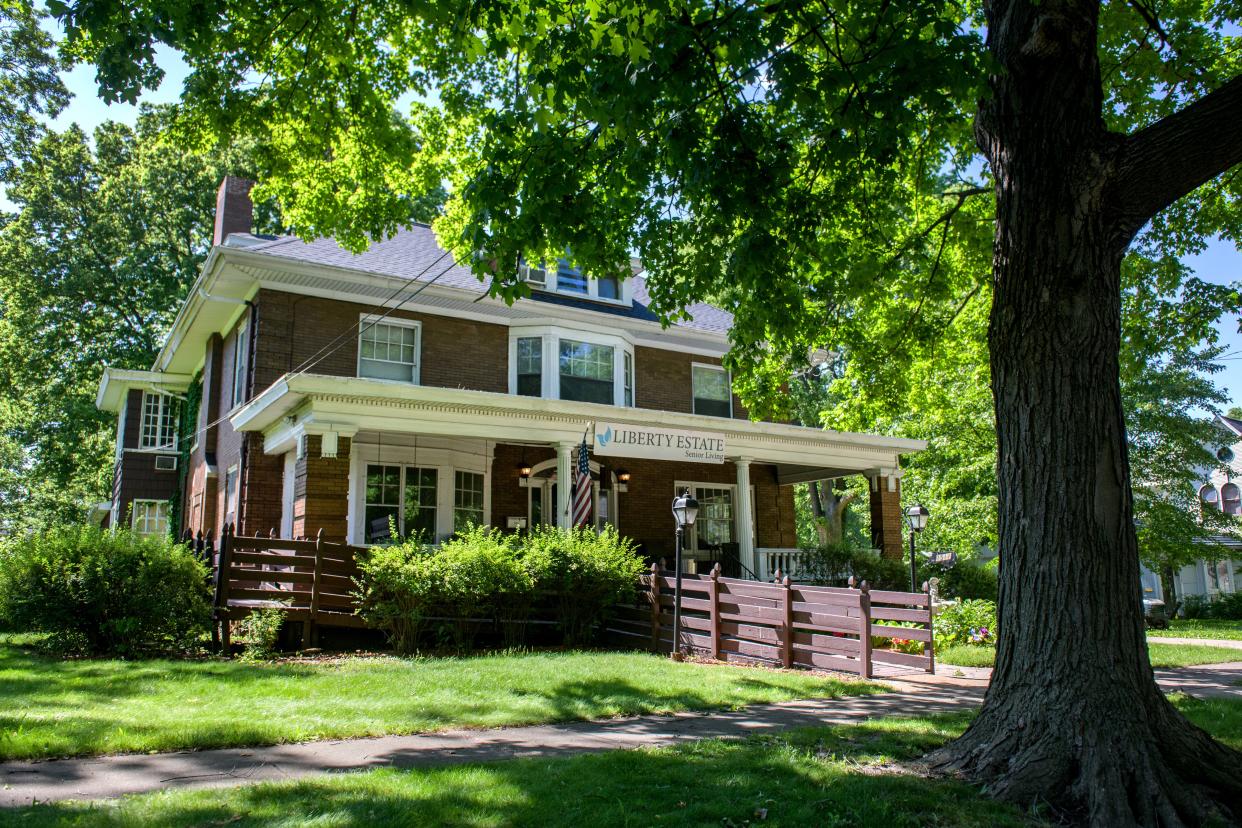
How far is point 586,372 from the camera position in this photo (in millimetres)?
18938

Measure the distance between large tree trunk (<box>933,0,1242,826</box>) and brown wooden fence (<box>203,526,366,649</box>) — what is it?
372 inches

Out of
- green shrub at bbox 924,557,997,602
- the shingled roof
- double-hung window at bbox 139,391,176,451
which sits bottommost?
green shrub at bbox 924,557,997,602

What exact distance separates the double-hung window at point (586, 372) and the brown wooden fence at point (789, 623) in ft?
20.7

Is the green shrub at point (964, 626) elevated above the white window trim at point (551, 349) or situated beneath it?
situated beneath

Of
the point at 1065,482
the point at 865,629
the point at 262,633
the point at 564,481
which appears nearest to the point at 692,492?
the point at 564,481

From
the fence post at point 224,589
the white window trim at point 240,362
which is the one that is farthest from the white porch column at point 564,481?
the white window trim at point 240,362

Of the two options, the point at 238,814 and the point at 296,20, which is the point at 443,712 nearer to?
the point at 238,814

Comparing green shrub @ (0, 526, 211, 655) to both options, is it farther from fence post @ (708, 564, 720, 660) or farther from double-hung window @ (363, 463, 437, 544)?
fence post @ (708, 564, 720, 660)

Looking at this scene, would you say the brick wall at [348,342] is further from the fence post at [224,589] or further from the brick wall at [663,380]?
the fence post at [224,589]

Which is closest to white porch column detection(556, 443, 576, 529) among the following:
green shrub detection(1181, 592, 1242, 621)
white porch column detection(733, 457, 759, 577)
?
white porch column detection(733, 457, 759, 577)

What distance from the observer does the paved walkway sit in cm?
532

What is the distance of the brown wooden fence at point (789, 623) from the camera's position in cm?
1076

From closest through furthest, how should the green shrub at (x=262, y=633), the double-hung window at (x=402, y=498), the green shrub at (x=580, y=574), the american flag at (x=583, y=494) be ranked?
the green shrub at (x=262, y=633) → the green shrub at (x=580, y=574) → the american flag at (x=583, y=494) → the double-hung window at (x=402, y=498)

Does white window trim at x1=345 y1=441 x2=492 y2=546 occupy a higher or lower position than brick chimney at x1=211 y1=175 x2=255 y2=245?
lower
